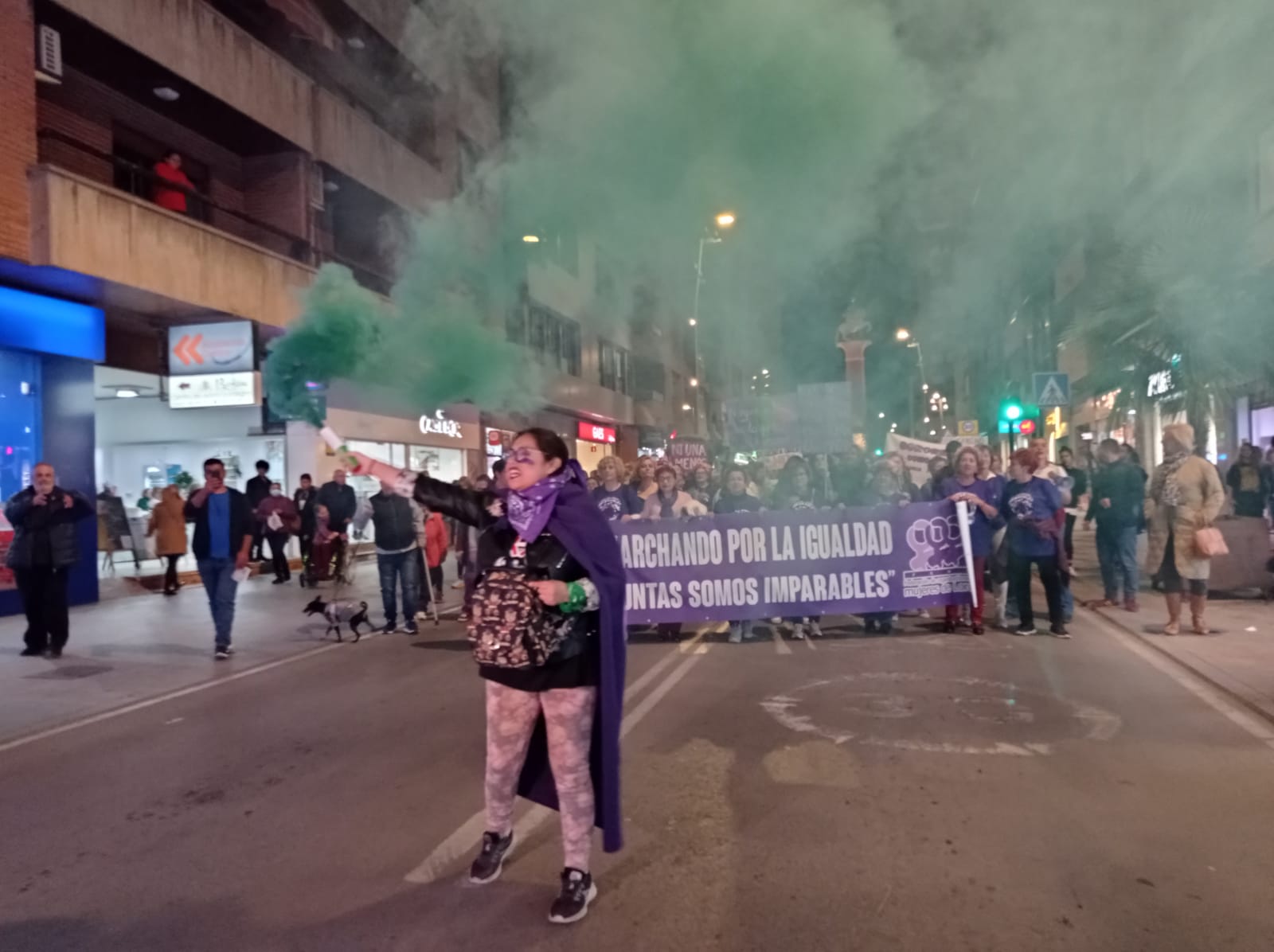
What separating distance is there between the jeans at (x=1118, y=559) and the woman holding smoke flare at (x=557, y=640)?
29.3 ft

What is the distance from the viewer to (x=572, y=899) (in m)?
3.54

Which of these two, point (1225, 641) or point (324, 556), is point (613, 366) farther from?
point (1225, 641)

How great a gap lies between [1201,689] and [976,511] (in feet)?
9.89

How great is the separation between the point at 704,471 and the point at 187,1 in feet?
33.2

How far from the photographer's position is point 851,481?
37.6ft

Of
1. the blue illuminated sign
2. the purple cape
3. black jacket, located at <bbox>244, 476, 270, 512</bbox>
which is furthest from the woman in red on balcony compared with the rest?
the purple cape

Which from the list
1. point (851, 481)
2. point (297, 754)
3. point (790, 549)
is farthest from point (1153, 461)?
point (297, 754)

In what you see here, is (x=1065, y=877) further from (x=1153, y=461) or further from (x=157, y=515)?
(x=1153, y=461)

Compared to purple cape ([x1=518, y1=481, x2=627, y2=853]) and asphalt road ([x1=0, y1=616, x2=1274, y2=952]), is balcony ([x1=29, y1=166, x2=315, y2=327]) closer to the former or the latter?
asphalt road ([x1=0, y1=616, x2=1274, y2=952])

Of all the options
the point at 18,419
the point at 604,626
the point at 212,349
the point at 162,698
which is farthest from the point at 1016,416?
the point at 604,626

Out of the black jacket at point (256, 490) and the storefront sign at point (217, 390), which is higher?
the storefront sign at point (217, 390)

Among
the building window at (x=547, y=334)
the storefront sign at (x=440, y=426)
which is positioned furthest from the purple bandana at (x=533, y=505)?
the building window at (x=547, y=334)

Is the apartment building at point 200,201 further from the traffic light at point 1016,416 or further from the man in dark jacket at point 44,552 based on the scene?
the traffic light at point 1016,416

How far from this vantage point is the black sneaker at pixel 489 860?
3848mm
